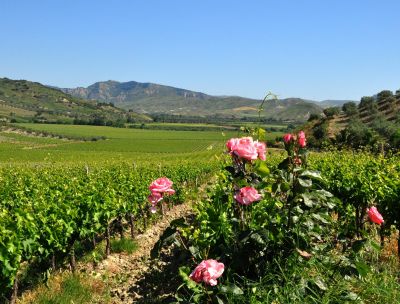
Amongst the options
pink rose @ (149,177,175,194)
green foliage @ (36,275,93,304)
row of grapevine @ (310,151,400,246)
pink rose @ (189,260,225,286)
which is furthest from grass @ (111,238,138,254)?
pink rose @ (189,260,225,286)

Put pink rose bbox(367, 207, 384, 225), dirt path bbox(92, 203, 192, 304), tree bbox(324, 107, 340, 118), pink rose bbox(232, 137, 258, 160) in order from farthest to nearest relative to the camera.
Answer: tree bbox(324, 107, 340, 118)
dirt path bbox(92, 203, 192, 304)
pink rose bbox(367, 207, 384, 225)
pink rose bbox(232, 137, 258, 160)

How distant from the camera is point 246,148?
11.4 ft

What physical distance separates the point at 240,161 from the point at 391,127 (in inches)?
2104

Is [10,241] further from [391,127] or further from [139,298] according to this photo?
[391,127]

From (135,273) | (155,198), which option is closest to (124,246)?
(135,273)

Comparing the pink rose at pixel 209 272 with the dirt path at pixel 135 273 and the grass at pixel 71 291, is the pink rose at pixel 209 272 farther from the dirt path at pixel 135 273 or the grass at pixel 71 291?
the grass at pixel 71 291

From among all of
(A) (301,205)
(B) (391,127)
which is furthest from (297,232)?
(B) (391,127)

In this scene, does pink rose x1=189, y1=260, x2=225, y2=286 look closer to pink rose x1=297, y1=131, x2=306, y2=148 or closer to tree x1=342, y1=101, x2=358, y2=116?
pink rose x1=297, y1=131, x2=306, y2=148

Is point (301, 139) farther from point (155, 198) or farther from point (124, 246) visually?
point (124, 246)

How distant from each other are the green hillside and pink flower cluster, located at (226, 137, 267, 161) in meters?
39.1

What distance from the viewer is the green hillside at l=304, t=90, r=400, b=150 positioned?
47469mm

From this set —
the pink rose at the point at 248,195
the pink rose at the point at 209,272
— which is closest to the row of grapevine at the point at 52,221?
the pink rose at the point at 209,272

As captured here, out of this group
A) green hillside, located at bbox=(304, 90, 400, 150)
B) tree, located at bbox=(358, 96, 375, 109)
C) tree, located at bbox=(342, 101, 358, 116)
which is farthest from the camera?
tree, located at bbox=(358, 96, 375, 109)

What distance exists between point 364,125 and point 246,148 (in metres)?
61.3
